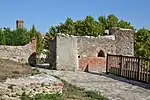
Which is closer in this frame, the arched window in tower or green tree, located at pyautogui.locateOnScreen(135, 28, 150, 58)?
the arched window in tower

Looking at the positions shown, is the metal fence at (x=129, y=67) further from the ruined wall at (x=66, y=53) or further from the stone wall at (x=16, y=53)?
the stone wall at (x=16, y=53)

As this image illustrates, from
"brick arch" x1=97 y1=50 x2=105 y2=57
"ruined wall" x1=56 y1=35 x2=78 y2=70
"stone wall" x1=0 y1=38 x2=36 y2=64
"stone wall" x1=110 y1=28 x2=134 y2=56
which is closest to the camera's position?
"ruined wall" x1=56 y1=35 x2=78 y2=70

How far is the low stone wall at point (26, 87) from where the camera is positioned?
27.0ft

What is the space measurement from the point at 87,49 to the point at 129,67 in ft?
15.1

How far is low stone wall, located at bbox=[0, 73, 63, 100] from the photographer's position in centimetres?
823

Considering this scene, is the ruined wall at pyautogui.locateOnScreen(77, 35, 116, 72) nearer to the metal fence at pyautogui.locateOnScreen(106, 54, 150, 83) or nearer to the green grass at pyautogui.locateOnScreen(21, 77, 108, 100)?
the metal fence at pyautogui.locateOnScreen(106, 54, 150, 83)

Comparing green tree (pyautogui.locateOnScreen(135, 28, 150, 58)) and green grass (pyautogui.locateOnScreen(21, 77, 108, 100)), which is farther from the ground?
green tree (pyautogui.locateOnScreen(135, 28, 150, 58))

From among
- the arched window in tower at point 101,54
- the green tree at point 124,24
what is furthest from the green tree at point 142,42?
the arched window in tower at point 101,54

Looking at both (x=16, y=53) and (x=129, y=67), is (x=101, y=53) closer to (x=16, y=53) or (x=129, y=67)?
(x=129, y=67)

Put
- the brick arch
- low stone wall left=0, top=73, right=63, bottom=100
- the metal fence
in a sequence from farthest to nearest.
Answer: the brick arch, the metal fence, low stone wall left=0, top=73, right=63, bottom=100

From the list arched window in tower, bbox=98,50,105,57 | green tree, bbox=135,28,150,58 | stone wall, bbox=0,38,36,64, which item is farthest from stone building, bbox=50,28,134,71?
green tree, bbox=135,28,150,58

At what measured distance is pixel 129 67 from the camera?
51.1ft

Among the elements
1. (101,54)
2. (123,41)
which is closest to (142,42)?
(123,41)

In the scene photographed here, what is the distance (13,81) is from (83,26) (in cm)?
2427
